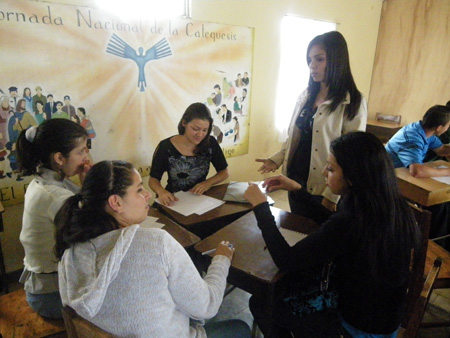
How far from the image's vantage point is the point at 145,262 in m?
0.80

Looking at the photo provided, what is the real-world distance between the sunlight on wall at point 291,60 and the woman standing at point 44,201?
272 cm

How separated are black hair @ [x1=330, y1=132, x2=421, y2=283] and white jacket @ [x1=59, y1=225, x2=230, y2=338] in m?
0.60

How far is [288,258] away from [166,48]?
2.04 metres

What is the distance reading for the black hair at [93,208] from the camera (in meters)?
0.85

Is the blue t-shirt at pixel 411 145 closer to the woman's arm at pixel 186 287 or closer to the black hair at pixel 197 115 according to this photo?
the black hair at pixel 197 115

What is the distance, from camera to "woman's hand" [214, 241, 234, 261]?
1.21m

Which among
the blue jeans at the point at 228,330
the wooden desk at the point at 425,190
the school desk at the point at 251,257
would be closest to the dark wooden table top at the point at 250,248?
the school desk at the point at 251,257

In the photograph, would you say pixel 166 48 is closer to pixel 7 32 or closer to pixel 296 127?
pixel 7 32

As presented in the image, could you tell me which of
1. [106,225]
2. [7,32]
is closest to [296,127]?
[106,225]

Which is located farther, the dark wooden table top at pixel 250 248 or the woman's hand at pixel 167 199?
the woman's hand at pixel 167 199

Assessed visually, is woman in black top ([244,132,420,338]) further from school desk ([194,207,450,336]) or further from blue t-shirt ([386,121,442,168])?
blue t-shirt ([386,121,442,168])

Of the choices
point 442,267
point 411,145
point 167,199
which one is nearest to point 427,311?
point 442,267

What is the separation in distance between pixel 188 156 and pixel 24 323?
1.20 metres

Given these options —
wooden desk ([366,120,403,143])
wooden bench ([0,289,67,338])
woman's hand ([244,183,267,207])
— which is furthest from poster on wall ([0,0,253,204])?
wooden desk ([366,120,403,143])
